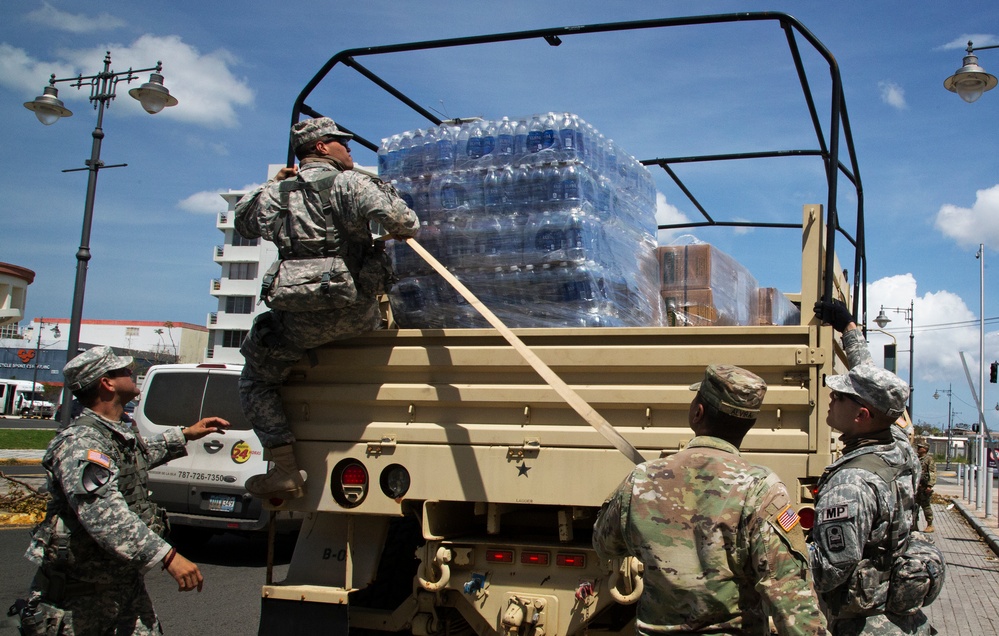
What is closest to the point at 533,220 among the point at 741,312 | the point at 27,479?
the point at 741,312

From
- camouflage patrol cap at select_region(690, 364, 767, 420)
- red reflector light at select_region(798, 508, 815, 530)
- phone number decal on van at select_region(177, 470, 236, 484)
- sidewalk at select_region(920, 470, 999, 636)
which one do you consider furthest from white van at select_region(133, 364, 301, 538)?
sidewalk at select_region(920, 470, 999, 636)

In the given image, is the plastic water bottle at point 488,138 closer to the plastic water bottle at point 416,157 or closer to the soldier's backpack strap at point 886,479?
the plastic water bottle at point 416,157

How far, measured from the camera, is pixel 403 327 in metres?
4.62

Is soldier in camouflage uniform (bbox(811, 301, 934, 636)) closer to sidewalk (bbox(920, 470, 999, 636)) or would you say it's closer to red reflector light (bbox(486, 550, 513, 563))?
red reflector light (bbox(486, 550, 513, 563))

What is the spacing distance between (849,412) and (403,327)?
7.63ft

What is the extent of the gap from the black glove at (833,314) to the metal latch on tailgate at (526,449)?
1.29 meters

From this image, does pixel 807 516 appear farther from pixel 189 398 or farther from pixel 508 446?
pixel 189 398

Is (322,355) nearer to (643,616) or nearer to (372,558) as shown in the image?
(372,558)

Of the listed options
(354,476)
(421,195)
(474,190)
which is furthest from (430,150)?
(354,476)

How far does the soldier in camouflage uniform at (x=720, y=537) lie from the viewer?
2369 millimetres

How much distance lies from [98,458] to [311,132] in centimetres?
180

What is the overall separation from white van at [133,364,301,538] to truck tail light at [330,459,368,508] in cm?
399

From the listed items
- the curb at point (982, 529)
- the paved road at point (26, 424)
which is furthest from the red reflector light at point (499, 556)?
the paved road at point (26, 424)

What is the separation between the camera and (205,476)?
26.6 feet
